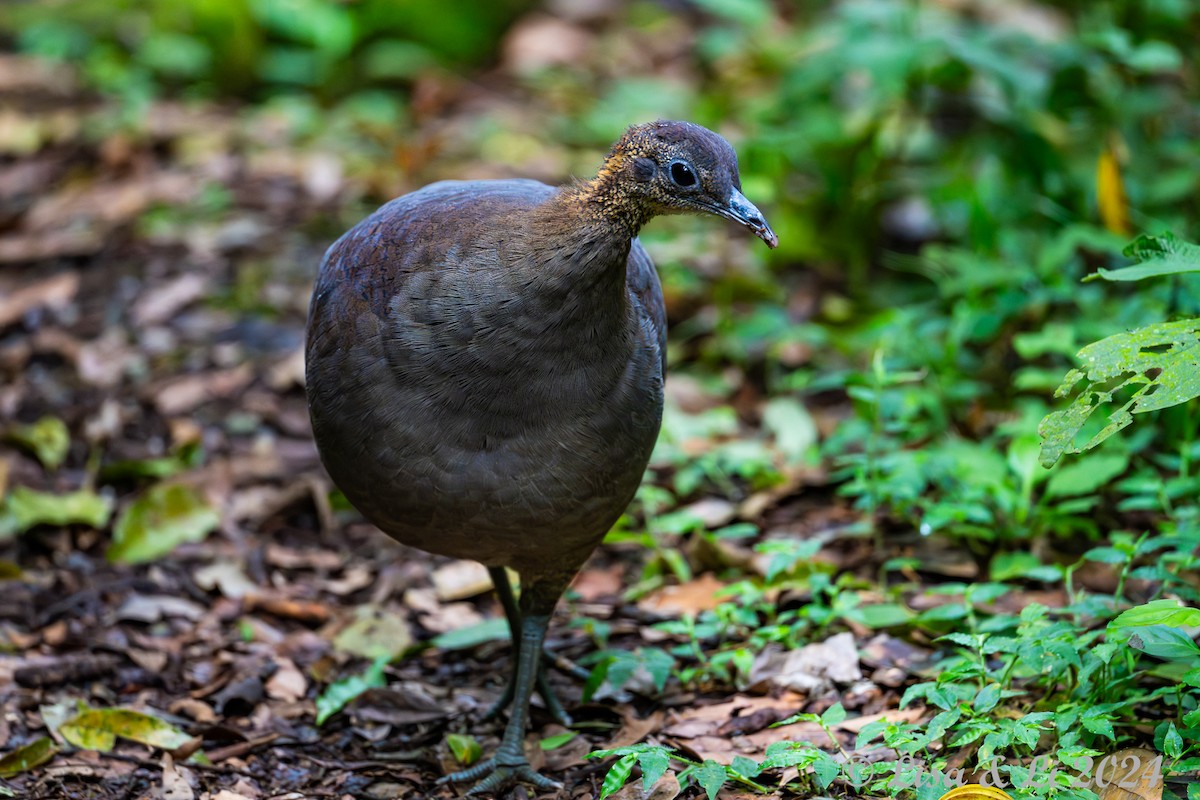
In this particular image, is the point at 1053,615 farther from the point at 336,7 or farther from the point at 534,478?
the point at 336,7

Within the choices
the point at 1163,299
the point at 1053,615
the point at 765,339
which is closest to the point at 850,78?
the point at 765,339

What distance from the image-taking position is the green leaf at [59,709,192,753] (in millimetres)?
3969

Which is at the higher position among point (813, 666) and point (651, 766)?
point (651, 766)

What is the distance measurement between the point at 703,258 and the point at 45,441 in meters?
3.47

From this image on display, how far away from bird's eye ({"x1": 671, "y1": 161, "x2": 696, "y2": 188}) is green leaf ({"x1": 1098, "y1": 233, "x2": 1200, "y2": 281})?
3.48 feet

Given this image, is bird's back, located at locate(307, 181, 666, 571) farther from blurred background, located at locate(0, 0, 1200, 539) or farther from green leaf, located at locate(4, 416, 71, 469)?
green leaf, located at locate(4, 416, 71, 469)

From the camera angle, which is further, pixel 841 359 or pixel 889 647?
pixel 841 359

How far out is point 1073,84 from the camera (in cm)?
642

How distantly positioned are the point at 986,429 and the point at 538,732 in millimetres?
2355

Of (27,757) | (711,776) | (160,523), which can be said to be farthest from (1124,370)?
(160,523)

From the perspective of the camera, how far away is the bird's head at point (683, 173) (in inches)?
135

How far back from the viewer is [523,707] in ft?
13.2

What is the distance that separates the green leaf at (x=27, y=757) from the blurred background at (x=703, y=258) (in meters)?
1.08

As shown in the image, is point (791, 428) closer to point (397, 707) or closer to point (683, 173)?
point (397, 707)
